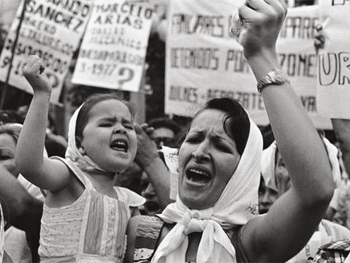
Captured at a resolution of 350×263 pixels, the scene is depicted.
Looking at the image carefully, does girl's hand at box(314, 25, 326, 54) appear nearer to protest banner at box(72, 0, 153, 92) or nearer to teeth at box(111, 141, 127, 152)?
teeth at box(111, 141, 127, 152)

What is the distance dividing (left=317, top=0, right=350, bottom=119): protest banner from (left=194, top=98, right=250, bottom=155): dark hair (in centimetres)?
136

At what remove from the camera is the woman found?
241 cm

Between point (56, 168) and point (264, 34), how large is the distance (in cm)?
147

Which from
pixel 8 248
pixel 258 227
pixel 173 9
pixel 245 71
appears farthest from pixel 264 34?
pixel 173 9

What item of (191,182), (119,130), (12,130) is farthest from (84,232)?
(12,130)

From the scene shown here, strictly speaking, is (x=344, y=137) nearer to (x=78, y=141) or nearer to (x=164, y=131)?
(x=78, y=141)

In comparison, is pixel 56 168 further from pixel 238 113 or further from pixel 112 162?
pixel 238 113

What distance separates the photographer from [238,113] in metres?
3.04

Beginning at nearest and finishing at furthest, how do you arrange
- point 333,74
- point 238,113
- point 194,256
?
point 194,256, point 238,113, point 333,74

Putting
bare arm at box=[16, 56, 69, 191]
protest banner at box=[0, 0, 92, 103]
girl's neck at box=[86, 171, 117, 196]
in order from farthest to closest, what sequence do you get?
protest banner at box=[0, 0, 92, 103] → girl's neck at box=[86, 171, 117, 196] → bare arm at box=[16, 56, 69, 191]

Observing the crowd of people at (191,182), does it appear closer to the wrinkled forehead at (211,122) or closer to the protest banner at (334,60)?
the wrinkled forehead at (211,122)

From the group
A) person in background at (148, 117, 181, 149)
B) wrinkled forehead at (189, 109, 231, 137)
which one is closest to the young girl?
wrinkled forehead at (189, 109, 231, 137)

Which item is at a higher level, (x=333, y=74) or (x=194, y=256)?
(x=333, y=74)

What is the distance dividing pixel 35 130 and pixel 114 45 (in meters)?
4.67
